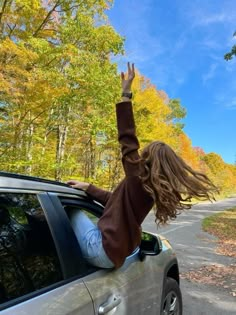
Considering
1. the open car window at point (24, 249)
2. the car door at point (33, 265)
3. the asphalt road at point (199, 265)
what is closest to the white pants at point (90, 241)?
the car door at point (33, 265)

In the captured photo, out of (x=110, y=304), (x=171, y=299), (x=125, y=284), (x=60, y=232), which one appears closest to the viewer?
(x=60, y=232)

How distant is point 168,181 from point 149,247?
2.86 ft

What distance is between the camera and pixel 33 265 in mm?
1792

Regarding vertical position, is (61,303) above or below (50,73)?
below

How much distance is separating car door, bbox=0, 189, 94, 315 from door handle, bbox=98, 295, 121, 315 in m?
0.12

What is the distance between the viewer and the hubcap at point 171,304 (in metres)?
3.25

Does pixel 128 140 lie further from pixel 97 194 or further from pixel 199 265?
pixel 199 265

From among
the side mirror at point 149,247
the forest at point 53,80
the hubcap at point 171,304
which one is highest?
the forest at point 53,80

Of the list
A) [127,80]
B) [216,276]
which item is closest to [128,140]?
[127,80]

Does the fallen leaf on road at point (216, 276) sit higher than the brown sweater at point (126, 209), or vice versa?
the brown sweater at point (126, 209)

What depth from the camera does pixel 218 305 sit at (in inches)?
186

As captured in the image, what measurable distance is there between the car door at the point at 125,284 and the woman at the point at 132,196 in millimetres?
93

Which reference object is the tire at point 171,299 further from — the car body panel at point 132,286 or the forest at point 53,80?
the forest at point 53,80

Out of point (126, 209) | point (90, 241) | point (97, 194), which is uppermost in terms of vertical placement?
point (97, 194)
